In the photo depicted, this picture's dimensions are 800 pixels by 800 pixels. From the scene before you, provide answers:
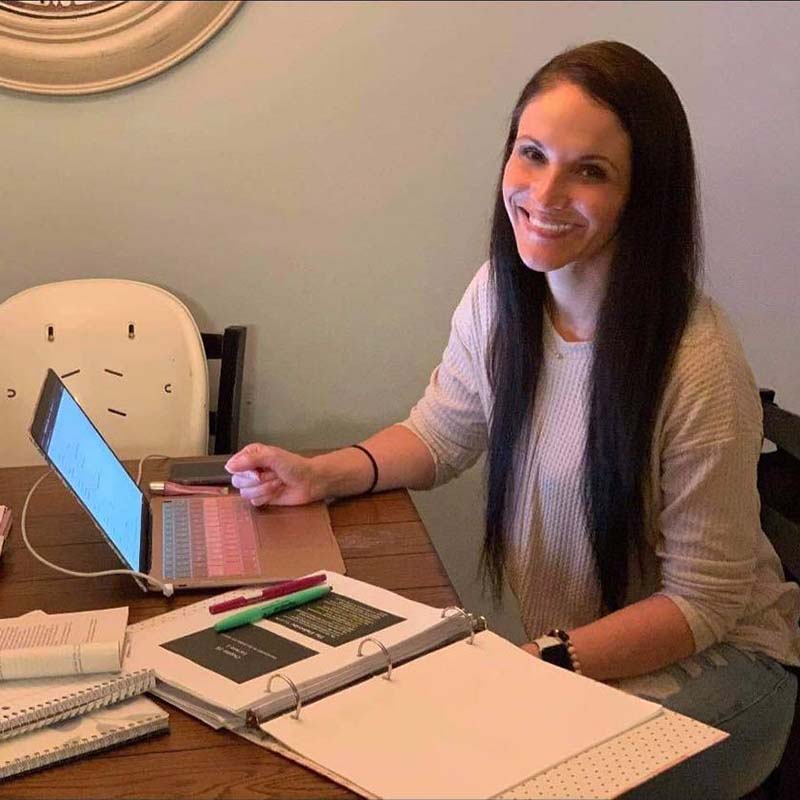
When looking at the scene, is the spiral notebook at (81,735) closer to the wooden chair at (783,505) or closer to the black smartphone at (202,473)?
the black smartphone at (202,473)

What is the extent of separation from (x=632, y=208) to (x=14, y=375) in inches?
43.4

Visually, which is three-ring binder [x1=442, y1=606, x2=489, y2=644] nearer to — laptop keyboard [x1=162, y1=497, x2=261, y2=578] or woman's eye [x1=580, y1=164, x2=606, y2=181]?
laptop keyboard [x1=162, y1=497, x2=261, y2=578]

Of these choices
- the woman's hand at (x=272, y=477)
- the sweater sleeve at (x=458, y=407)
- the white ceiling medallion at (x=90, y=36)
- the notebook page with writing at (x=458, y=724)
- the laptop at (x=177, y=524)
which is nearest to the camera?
the notebook page with writing at (x=458, y=724)

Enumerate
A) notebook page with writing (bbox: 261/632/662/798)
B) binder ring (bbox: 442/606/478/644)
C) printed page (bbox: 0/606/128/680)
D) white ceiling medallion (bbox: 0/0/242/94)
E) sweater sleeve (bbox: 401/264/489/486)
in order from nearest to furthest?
notebook page with writing (bbox: 261/632/662/798)
printed page (bbox: 0/606/128/680)
binder ring (bbox: 442/606/478/644)
sweater sleeve (bbox: 401/264/489/486)
white ceiling medallion (bbox: 0/0/242/94)

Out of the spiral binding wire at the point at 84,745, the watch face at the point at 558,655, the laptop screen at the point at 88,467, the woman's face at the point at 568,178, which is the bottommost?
the watch face at the point at 558,655

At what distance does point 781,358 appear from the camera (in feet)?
7.12

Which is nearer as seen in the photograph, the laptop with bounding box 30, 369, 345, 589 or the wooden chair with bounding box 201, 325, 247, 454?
the laptop with bounding box 30, 369, 345, 589

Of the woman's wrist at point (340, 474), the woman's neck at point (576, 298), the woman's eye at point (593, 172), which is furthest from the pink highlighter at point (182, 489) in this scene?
the woman's eye at point (593, 172)

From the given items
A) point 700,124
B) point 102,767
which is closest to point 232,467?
point 102,767

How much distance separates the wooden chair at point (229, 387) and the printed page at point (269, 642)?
0.72m

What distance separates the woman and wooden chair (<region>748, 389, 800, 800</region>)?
0.13 m

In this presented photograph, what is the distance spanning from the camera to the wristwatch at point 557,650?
119cm

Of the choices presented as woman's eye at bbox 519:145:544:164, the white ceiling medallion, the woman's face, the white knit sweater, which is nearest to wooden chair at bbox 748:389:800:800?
the white knit sweater

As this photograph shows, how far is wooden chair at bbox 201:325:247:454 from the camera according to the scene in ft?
6.15
